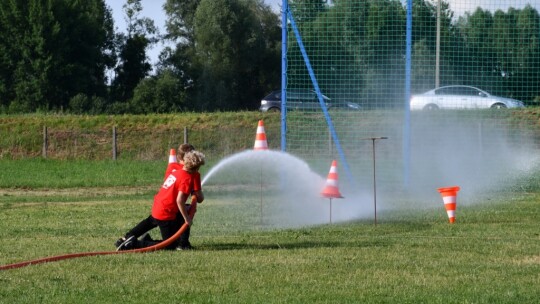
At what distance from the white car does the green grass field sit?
3217mm

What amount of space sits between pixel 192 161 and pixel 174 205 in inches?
23.6

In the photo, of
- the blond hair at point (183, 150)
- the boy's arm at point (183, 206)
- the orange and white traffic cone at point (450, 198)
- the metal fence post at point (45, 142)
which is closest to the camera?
the boy's arm at point (183, 206)

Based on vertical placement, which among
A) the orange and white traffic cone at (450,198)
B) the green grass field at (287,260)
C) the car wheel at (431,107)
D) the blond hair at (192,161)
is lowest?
the green grass field at (287,260)

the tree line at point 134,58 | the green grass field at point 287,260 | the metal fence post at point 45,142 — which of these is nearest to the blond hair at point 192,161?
Result: the green grass field at point 287,260

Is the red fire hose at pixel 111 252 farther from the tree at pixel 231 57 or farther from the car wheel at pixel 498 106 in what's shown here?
the tree at pixel 231 57

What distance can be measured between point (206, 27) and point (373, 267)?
55914mm

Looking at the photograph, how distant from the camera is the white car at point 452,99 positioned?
68.0 ft

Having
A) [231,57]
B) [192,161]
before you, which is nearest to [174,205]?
[192,161]

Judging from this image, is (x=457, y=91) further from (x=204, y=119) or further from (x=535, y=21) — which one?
(x=204, y=119)

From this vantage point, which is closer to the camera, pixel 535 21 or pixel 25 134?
pixel 535 21

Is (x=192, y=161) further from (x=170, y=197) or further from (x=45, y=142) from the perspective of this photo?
(x=45, y=142)

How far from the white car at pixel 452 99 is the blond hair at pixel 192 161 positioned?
1000cm

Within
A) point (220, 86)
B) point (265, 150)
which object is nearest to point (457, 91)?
point (265, 150)

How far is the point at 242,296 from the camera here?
8.52m
